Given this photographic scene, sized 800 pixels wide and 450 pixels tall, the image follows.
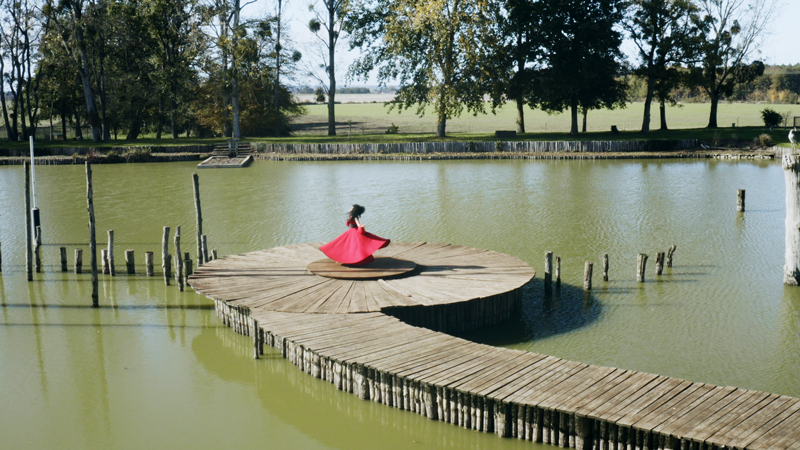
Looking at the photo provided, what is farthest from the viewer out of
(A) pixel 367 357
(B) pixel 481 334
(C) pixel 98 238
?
(C) pixel 98 238

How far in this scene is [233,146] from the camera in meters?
49.1

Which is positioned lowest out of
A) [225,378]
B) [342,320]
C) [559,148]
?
[225,378]

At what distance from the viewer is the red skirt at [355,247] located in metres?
15.0

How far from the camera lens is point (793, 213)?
15.6m

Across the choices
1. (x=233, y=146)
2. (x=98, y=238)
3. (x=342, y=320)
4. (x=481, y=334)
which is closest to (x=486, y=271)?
(x=481, y=334)

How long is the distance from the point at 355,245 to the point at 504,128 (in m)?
60.1

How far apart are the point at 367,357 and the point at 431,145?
3850 centimetres

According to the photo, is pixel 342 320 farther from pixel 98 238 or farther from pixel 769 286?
pixel 98 238

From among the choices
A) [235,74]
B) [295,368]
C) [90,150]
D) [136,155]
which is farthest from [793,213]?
[235,74]

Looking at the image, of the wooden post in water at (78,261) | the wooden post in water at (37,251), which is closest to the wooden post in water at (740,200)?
the wooden post in water at (78,261)

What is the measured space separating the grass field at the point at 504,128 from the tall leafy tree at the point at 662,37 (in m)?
4.29

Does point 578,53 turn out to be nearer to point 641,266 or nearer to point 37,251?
point 641,266

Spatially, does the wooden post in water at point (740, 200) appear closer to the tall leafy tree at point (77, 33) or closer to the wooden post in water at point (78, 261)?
the wooden post in water at point (78, 261)

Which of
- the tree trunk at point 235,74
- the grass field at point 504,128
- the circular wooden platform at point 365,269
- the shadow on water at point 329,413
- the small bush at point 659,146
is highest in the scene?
the tree trunk at point 235,74
